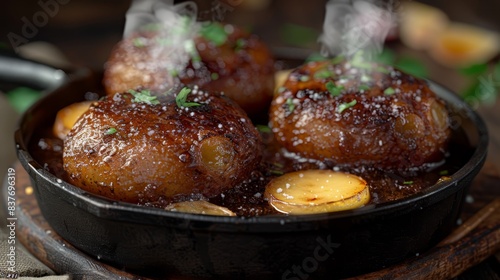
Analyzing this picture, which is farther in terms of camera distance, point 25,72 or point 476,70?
point 476,70

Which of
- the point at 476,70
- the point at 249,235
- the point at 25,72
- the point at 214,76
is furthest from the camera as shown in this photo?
the point at 476,70

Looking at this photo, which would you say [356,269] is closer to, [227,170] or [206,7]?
[227,170]

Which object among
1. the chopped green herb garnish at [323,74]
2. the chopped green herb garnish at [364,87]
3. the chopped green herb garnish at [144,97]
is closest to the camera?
the chopped green herb garnish at [144,97]

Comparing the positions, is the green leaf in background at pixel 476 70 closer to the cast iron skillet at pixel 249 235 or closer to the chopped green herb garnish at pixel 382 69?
the chopped green herb garnish at pixel 382 69

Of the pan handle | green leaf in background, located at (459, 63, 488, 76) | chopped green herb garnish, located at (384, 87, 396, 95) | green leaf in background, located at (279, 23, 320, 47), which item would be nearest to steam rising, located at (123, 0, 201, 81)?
the pan handle

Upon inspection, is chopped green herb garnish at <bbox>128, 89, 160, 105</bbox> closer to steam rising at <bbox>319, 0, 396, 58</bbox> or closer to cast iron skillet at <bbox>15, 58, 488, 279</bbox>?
cast iron skillet at <bbox>15, 58, 488, 279</bbox>

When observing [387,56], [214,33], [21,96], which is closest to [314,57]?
[214,33]

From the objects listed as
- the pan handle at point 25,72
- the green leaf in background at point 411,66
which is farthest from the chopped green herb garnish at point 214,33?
the green leaf in background at point 411,66

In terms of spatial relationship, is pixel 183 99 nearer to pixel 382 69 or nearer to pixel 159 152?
pixel 159 152
